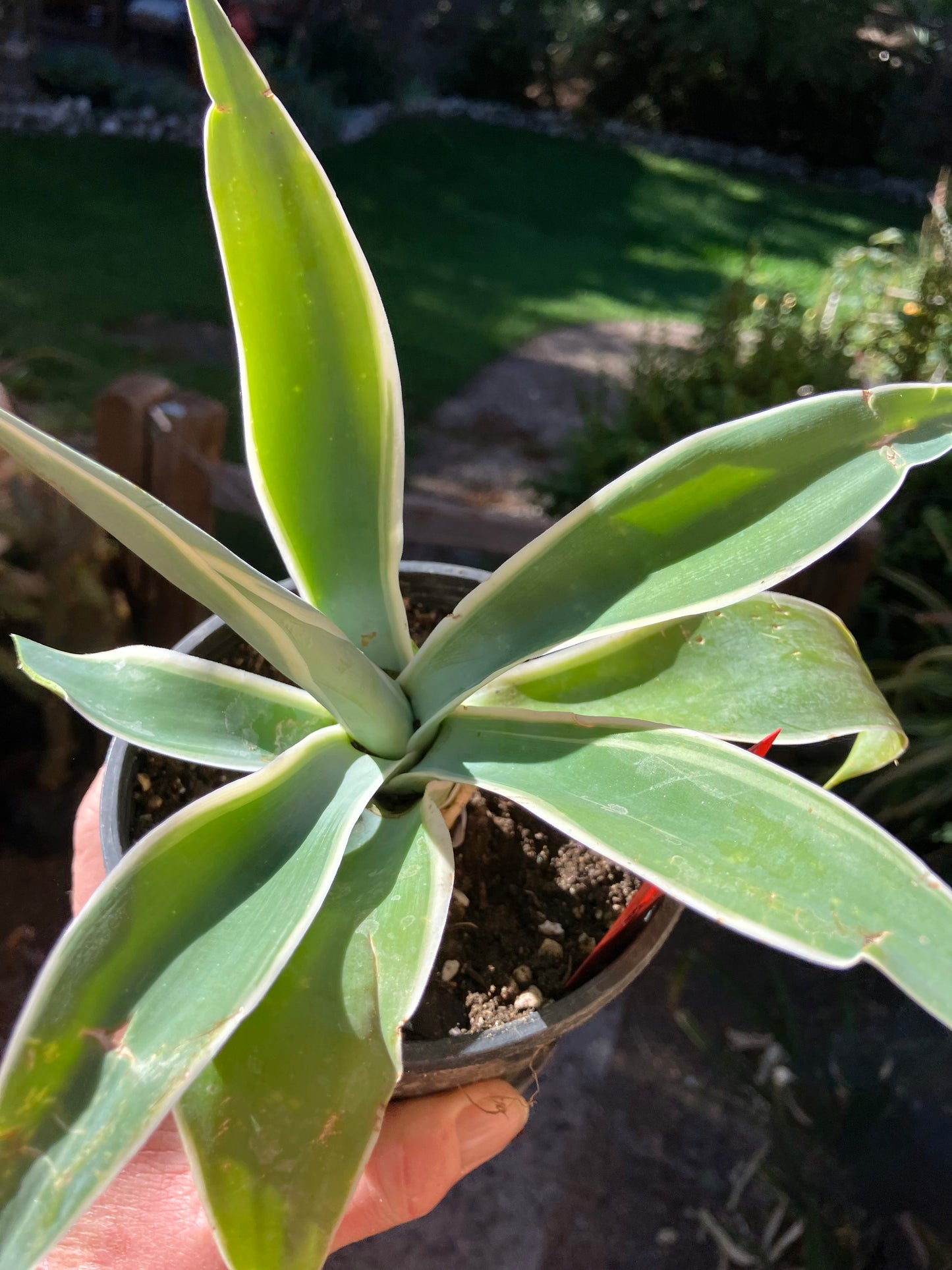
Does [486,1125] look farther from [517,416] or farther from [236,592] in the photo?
[517,416]

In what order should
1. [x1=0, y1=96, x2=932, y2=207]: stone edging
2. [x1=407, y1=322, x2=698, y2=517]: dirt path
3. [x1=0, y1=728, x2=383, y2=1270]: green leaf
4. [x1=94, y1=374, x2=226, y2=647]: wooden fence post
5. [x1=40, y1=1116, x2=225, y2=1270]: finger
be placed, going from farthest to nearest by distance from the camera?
[x1=0, y1=96, x2=932, y2=207]: stone edging
[x1=407, y1=322, x2=698, y2=517]: dirt path
[x1=94, y1=374, x2=226, y2=647]: wooden fence post
[x1=40, y1=1116, x2=225, y2=1270]: finger
[x1=0, y1=728, x2=383, y2=1270]: green leaf

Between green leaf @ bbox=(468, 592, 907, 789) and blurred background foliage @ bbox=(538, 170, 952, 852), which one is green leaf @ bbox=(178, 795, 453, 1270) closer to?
green leaf @ bbox=(468, 592, 907, 789)

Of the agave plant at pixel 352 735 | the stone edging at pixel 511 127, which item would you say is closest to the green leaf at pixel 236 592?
the agave plant at pixel 352 735

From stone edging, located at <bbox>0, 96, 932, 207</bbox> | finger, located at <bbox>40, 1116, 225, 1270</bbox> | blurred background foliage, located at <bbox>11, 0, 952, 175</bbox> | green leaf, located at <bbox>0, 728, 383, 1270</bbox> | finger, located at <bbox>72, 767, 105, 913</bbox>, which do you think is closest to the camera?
green leaf, located at <bbox>0, 728, 383, 1270</bbox>

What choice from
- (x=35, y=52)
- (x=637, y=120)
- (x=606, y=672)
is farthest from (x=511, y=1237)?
(x=637, y=120)

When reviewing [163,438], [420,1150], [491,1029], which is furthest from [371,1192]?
[163,438]

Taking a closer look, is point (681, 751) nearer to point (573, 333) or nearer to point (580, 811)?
point (580, 811)

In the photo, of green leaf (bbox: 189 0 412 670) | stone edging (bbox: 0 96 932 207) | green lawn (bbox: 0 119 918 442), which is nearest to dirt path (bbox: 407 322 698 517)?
green lawn (bbox: 0 119 918 442)
